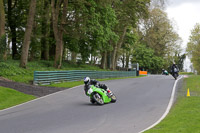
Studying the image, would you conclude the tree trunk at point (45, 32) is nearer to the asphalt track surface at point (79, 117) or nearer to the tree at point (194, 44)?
the asphalt track surface at point (79, 117)

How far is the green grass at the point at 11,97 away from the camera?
15750 millimetres

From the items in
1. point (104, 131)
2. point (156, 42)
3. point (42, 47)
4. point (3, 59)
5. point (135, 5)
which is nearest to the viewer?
point (104, 131)

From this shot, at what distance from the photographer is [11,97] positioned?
56.9 feet

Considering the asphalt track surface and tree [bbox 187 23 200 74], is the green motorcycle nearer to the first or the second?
the asphalt track surface

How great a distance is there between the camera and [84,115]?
11867 mm

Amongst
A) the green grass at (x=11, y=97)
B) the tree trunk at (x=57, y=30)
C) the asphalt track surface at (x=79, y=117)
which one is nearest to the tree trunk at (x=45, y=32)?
the tree trunk at (x=57, y=30)

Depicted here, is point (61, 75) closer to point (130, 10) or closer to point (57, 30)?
point (57, 30)

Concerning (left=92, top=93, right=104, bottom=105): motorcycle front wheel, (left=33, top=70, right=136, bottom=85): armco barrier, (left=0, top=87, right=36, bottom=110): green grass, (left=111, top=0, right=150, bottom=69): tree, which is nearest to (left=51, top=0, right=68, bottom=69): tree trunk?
(left=33, top=70, right=136, bottom=85): armco barrier

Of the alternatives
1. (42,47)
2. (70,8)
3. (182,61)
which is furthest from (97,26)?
(182,61)

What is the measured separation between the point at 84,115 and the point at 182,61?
419 feet

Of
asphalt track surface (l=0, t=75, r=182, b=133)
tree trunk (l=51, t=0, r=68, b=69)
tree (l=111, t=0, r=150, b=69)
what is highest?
tree (l=111, t=0, r=150, b=69)

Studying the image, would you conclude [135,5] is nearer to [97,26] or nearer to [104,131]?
[97,26]

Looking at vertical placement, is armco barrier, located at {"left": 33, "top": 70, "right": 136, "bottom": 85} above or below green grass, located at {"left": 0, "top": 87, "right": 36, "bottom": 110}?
above

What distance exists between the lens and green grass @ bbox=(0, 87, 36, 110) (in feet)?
51.7
